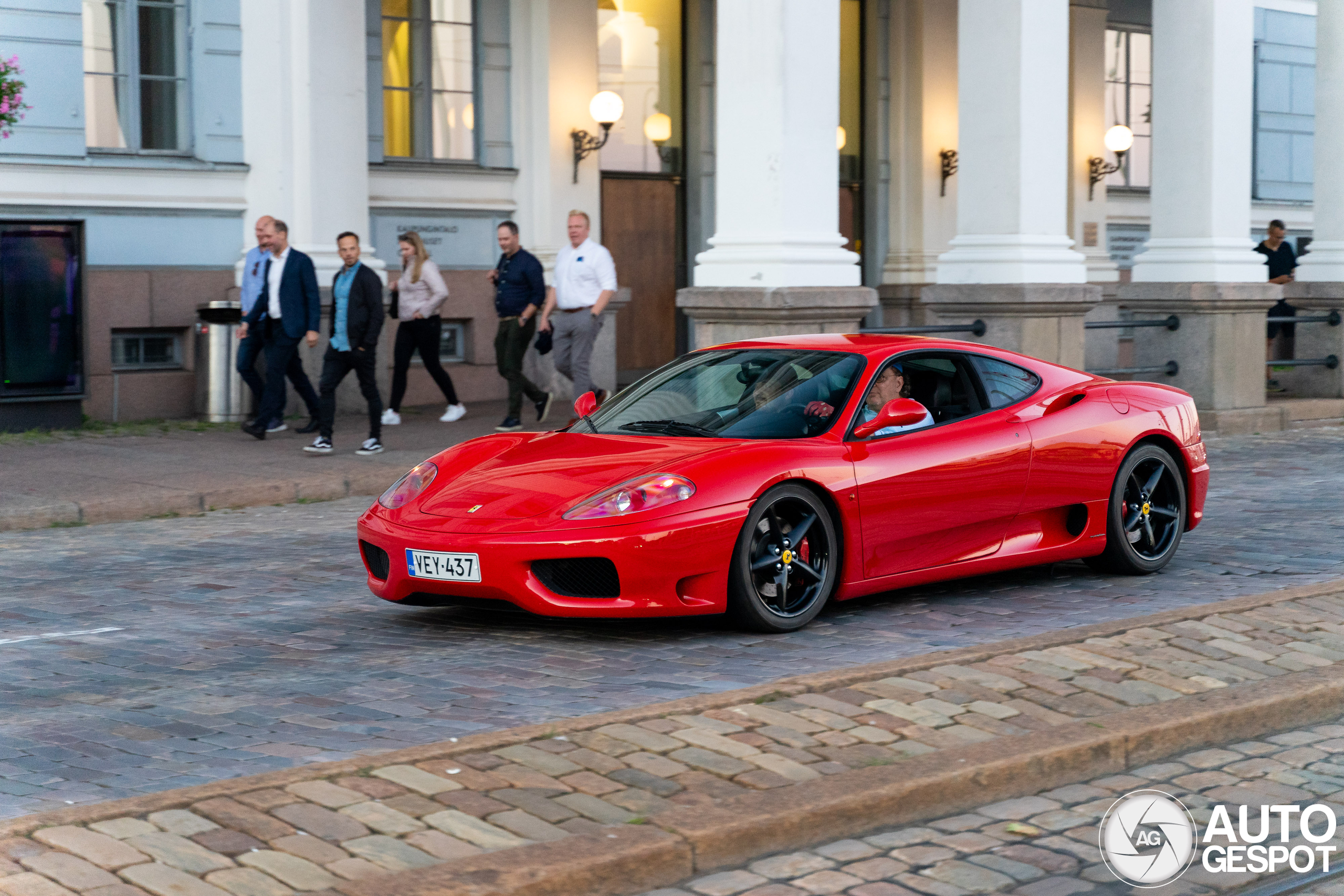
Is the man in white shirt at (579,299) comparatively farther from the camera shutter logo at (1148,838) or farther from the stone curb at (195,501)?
the camera shutter logo at (1148,838)

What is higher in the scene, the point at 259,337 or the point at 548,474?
the point at 259,337

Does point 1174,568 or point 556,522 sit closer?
point 556,522

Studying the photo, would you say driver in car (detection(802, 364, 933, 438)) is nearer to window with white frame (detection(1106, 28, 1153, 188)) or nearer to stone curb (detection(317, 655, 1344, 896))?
stone curb (detection(317, 655, 1344, 896))

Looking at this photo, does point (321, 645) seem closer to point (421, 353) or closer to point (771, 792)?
point (771, 792)

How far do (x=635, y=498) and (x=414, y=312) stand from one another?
9.93m

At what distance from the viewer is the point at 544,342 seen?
50.3ft

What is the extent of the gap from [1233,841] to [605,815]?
69.1 inches

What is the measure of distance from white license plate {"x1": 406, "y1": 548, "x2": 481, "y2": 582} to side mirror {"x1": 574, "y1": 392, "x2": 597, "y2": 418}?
155 cm

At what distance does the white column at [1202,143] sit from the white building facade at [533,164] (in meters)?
0.03

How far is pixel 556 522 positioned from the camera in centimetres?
677

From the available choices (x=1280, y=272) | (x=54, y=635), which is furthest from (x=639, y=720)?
(x=1280, y=272)

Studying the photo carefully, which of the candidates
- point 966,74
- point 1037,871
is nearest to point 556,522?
point 1037,871

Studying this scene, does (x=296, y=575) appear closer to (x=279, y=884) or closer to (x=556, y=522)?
(x=556, y=522)

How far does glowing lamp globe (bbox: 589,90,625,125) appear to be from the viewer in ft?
64.0
